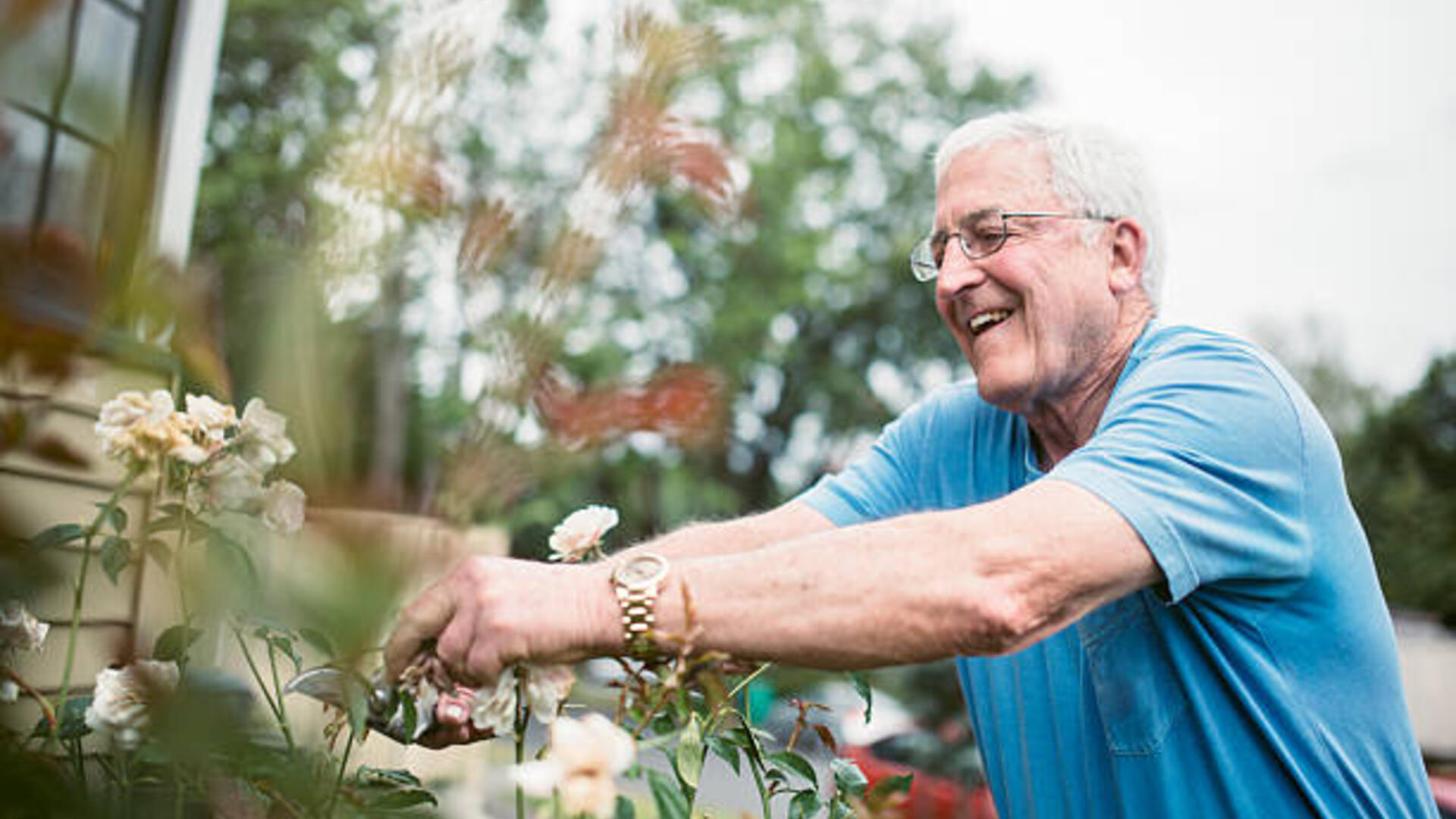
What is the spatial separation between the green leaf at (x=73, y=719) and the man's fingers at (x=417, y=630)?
10.1 inches

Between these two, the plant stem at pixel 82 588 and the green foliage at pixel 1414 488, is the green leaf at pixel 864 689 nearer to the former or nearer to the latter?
the plant stem at pixel 82 588

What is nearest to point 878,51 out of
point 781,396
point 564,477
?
point 781,396

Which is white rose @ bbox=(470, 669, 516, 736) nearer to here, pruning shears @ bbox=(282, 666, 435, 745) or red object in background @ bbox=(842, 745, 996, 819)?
pruning shears @ bbox=(282, 666, 435, 745)

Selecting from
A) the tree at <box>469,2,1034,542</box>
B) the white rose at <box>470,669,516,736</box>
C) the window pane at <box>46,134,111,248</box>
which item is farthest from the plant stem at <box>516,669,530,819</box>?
the tree at <box>469,2,1034,542</box>

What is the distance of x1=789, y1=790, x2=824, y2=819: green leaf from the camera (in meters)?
1.10

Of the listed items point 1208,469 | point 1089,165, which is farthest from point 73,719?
point 1089,165

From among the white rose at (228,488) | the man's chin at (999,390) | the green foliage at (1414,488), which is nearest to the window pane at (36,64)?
the white rose at (228,488)

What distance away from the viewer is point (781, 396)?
1950 centimetres

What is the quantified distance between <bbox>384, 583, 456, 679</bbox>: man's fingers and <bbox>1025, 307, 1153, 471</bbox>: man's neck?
1.22 metres

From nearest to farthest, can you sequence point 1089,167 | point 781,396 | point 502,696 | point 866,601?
point 502,696 < point 866,601 < point 1089,167 < point 781,396

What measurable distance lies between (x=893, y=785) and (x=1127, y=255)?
1.09m

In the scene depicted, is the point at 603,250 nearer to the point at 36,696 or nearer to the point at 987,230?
the point at 36,696

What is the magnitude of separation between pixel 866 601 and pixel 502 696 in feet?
1.03

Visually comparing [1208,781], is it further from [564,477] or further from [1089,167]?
[564,477]
